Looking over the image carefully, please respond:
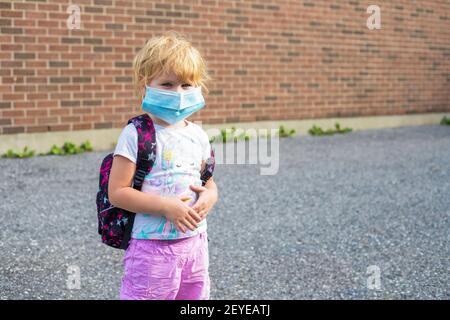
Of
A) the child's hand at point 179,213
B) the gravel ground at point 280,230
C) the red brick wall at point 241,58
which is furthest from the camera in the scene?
the red brick wall at point 241,58

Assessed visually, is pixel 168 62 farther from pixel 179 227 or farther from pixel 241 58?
pixel 241 58

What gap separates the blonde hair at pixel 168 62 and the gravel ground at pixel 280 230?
1618 millimetres

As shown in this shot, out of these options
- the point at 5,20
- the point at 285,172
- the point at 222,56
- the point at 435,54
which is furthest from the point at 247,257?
the point at 435,54

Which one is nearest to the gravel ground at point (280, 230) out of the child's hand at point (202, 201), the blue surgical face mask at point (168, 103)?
the child's hand at point (202, 201)

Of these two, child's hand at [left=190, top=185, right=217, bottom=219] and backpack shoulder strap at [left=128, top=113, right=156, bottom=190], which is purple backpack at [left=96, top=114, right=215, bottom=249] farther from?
child's hand at [left=190, top=185, right=217, bottom=219]

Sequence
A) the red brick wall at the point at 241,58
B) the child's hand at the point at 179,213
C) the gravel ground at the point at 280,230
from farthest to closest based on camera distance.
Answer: the red brick wall at the point at 241,58
the gravel ground at the point at 280,230
the child's hand at the point at 179,213

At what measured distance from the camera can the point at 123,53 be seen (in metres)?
8.10

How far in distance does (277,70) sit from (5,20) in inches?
170

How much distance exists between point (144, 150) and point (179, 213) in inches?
10.1

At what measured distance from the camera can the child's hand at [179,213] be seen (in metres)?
2.15

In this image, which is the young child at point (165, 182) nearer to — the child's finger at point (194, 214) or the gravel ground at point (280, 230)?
the child's finger at point (194, 214)

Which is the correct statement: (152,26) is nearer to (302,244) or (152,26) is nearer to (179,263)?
(302,244)

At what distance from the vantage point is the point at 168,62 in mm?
2164

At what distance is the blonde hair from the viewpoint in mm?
2174
